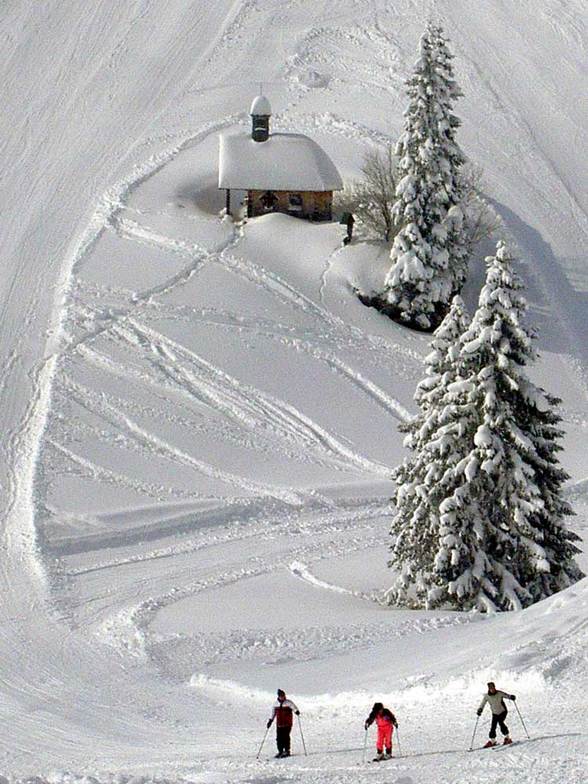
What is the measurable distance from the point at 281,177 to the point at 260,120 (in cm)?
487

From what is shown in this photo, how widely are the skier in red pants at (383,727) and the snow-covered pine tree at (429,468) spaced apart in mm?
11234

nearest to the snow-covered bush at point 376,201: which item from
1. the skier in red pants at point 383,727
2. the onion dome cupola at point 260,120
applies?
the onion dome cupola at point 260,120

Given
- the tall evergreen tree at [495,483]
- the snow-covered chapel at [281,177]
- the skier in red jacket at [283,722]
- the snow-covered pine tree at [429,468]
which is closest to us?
the skier in red jacket at [283,722]

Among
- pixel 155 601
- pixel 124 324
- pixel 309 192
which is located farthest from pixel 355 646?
pixel 309 192

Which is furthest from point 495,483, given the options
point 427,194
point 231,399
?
point 427,194

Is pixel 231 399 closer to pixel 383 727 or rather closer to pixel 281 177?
pixel 281 177

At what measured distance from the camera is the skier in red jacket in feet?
67.3

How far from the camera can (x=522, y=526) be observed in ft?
101

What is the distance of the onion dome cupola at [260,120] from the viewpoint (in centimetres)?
6181

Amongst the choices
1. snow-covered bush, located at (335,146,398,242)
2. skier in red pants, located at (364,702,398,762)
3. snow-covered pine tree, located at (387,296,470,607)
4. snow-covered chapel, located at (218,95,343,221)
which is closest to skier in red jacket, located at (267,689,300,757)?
skier in red pants, located at (364,702,398,762)

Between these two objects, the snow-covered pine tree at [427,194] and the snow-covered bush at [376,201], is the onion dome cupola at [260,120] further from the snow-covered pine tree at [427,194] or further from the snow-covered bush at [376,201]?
the snow-covered pine tree at [427,194]

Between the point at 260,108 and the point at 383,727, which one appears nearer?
the point at 383,727

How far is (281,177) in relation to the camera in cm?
5847

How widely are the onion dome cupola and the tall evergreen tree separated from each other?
109 ft
